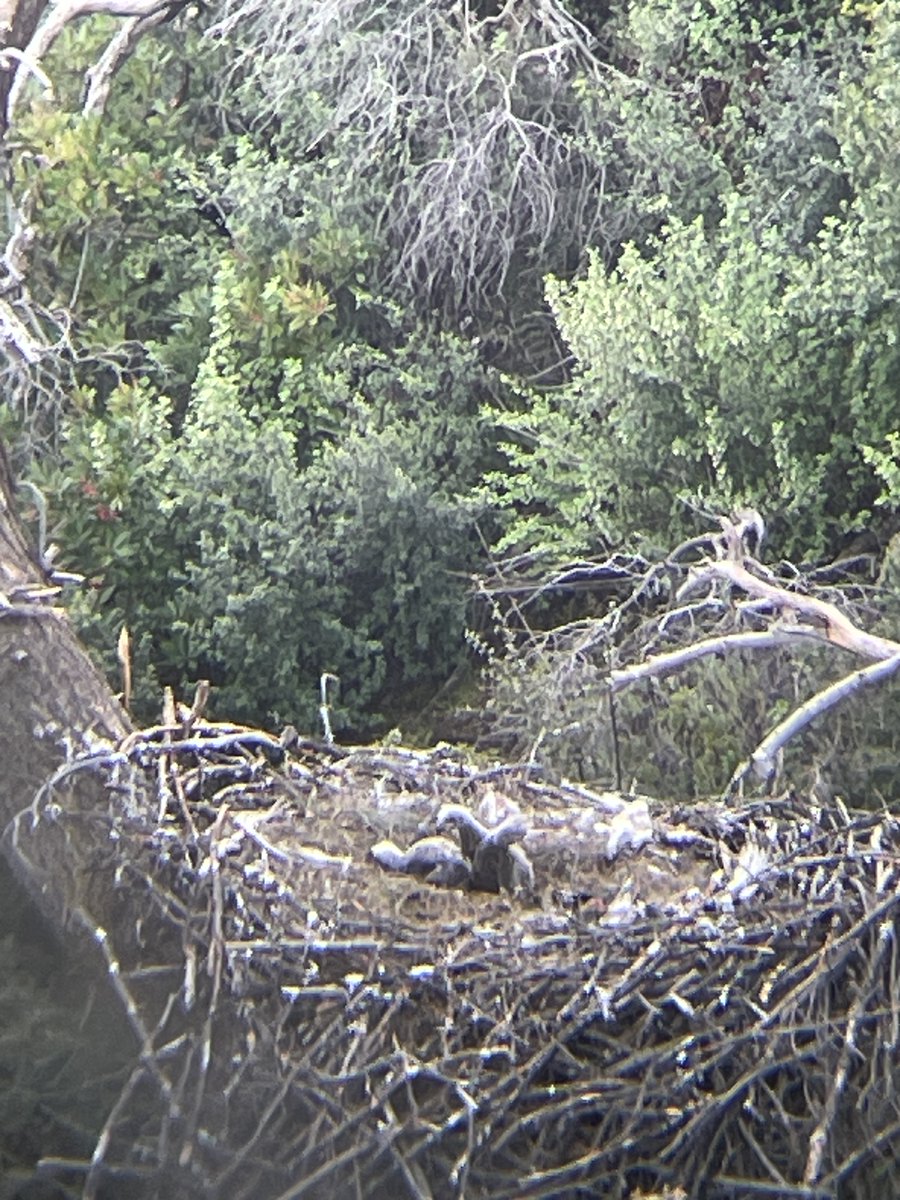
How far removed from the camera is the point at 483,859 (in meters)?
3.47

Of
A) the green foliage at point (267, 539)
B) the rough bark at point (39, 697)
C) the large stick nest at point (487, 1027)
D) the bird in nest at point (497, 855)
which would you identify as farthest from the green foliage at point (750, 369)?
the large stick nest at point (487, 1027)

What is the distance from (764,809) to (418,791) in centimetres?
73

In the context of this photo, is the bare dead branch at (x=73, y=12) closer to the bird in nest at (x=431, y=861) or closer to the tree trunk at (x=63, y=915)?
the tree trunk at (x=63, y=915)

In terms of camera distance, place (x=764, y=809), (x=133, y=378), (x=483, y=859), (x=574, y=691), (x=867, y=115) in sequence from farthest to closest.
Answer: (x=133, y=378)
(x=867, y=115)
(x=574, y=691)
(x=764, y=809)
(x=483, y=859)

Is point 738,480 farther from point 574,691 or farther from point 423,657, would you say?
point 423,657

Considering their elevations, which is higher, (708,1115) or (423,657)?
(708,1115)


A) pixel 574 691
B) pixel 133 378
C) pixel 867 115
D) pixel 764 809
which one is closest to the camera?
pixel 764 809

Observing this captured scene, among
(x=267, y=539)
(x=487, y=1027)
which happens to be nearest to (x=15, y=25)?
(x=267, y=539)

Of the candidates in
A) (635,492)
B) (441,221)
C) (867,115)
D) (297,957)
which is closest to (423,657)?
(635,492)

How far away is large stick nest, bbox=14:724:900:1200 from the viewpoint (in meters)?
2.79

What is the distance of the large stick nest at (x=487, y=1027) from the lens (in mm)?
2793

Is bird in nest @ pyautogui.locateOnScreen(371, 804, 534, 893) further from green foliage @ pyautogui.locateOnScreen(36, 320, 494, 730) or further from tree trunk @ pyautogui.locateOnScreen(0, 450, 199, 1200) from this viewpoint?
green foliage @ pyautogui.locateOnScreen(36, 320, 494, 730)

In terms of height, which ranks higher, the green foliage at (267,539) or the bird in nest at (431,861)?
the bird in nest at (431,861)

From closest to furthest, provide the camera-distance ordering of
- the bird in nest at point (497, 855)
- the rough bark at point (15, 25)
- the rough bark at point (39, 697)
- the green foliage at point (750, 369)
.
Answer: the rough bark at point (39, 697)
the bird in nest at point (497, 855)
the rough bark at point (15, 25)
the green foliage at point (750, 369)
